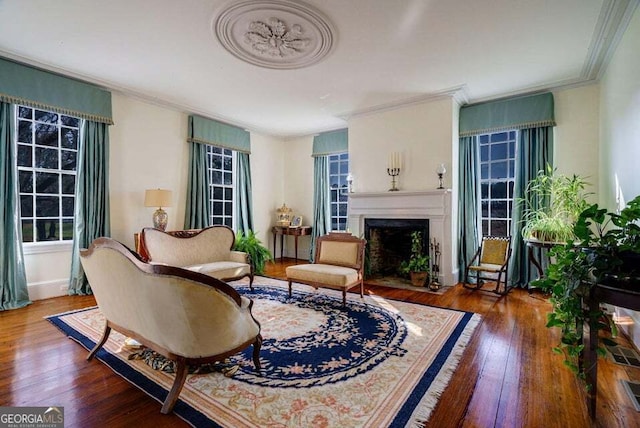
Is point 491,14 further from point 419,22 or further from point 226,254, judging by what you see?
point 226,254

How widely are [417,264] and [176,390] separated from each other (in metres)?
3.57

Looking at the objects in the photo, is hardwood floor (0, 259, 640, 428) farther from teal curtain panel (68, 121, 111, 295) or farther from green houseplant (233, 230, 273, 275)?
green houseplant (233, 230, 273, 275)

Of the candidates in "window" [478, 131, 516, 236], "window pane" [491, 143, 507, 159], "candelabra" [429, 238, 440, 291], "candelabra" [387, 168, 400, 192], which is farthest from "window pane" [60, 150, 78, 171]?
"window pane" [491, 143, 507, 159]

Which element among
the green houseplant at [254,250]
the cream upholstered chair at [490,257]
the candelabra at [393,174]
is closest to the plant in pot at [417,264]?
the cream upholstered chair at [490,257]

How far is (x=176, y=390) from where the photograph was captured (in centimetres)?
166

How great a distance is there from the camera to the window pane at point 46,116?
3812 mm

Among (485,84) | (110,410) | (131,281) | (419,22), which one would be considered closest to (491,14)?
(419,22)

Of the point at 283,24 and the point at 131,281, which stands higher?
the point at 283,24

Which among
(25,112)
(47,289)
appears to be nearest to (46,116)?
(25,112)

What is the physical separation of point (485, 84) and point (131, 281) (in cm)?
448

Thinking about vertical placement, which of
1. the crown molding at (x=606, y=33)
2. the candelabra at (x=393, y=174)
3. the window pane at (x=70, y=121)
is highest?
the crown molding at (x=606, y=33)

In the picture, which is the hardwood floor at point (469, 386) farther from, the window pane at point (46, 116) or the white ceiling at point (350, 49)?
the white ceiling at point (350, 49)

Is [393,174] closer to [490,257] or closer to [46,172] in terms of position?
[490,257]

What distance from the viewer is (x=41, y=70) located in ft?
11.8
